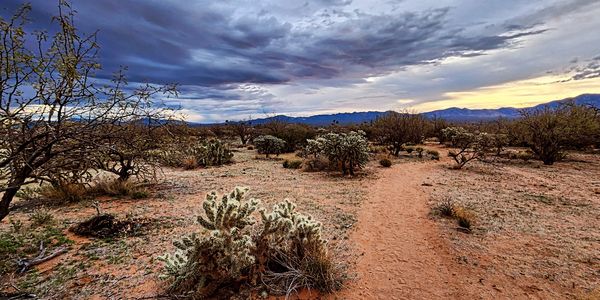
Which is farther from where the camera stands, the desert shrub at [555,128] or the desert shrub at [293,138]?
the desert shrub at [293,138]

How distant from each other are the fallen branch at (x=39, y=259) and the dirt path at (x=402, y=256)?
15.4 ft

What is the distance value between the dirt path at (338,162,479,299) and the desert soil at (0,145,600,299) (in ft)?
0.05

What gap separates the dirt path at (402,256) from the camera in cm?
413

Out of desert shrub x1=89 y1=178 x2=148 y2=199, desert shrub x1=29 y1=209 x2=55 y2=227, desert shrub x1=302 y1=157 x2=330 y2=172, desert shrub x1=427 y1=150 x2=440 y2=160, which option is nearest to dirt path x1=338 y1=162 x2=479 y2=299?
desert shrub x1=302 y1=157 x2=330 y2=172

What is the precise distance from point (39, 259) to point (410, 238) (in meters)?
6.36

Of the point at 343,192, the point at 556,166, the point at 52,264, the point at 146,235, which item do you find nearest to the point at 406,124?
the point at 556,166

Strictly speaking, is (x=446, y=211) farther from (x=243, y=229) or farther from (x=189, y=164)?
(x=189, y=164)

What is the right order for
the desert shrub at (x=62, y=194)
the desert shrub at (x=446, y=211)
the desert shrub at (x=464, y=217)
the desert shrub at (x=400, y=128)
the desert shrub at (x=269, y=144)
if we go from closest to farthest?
the desert shrub at (x=464, y=217)
the desert shrub at (x=446, y=211)
the desert shrub at (x=62, y=194)
the desert shrub at (x=400, y=128)
the desert shrub at (x=269, y=144)

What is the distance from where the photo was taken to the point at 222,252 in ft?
12.3

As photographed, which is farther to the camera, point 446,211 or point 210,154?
point 210,154

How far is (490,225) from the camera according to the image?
635 cm

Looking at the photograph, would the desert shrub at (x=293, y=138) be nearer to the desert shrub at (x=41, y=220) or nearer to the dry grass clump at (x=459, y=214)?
the dry grass clump at (x=459, y=214)

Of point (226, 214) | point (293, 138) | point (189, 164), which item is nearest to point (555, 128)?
point (293, 138)

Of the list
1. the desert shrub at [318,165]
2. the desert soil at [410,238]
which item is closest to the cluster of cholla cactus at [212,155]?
the desert soil at [410,238]
